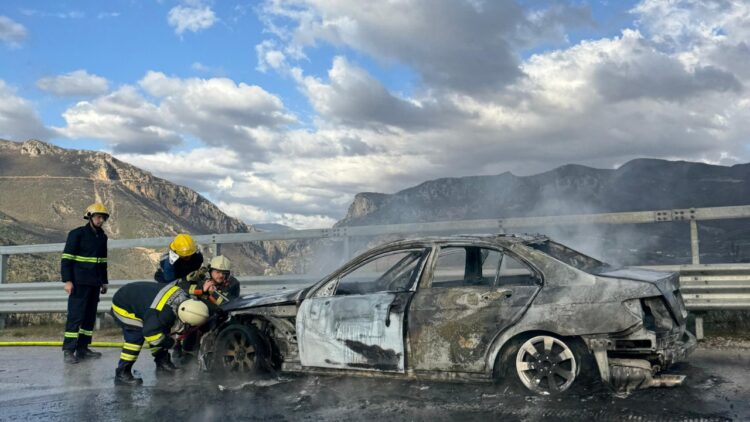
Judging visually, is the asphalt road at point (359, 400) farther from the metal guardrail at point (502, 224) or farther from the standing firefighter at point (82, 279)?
the metal guardrail at point (502, 224)

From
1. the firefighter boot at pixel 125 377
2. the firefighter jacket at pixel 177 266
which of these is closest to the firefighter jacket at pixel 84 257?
the firefighter jacket at pixel 177 266

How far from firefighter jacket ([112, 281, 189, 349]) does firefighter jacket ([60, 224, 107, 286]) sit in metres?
1.74

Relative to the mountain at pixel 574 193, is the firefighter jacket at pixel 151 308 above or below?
below

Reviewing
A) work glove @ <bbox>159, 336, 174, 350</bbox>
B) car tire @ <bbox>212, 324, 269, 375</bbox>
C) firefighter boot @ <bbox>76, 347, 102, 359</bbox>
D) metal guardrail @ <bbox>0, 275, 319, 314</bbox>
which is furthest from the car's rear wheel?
metal guardrail @ <bbox>0, 275, 319, 314</bbox>

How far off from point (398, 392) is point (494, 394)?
33.5 inches

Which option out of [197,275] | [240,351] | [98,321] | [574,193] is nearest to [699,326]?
[240,351]

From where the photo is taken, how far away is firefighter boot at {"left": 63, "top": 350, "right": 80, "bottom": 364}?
7.45 m

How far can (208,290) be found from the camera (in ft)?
21.3

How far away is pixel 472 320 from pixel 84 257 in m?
5.56

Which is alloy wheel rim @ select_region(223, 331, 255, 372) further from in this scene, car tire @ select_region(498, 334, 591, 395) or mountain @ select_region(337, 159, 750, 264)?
mountain @ select_region(337, 159, 750, 264)

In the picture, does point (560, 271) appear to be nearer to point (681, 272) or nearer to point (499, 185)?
point (681, 272)

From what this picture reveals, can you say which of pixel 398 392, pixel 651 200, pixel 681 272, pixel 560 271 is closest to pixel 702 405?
pixel 560 271

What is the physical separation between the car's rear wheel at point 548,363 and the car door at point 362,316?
40.2 inches

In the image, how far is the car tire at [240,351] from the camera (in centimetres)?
571
